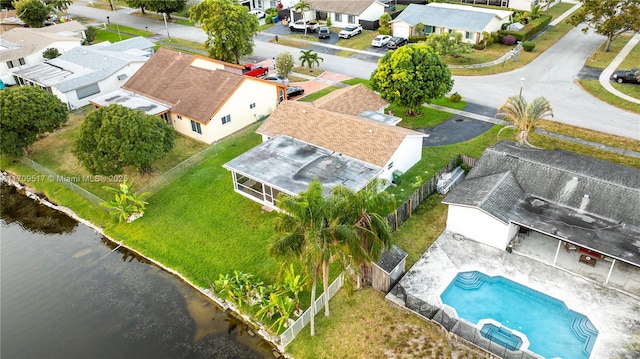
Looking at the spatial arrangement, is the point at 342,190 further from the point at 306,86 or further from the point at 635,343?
the point at 306,86

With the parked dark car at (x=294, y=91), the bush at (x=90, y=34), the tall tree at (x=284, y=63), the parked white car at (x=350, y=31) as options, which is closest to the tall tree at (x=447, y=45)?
the parked white car at (x=350, y=31)

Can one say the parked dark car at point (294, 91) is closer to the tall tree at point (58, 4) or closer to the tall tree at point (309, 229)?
the tall tree at point (309, 229)

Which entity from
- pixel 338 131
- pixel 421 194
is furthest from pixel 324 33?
pixel 421 194

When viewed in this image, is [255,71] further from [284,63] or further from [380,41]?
[380,41]

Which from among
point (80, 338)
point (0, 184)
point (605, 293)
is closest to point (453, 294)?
point (605, 293)

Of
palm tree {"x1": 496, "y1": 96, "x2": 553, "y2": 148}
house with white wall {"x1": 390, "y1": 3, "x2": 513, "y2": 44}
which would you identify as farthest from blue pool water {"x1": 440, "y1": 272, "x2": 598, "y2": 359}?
house with white wall {"x1": 390, "y1": 3, "x2": 513, "y2": 44}
